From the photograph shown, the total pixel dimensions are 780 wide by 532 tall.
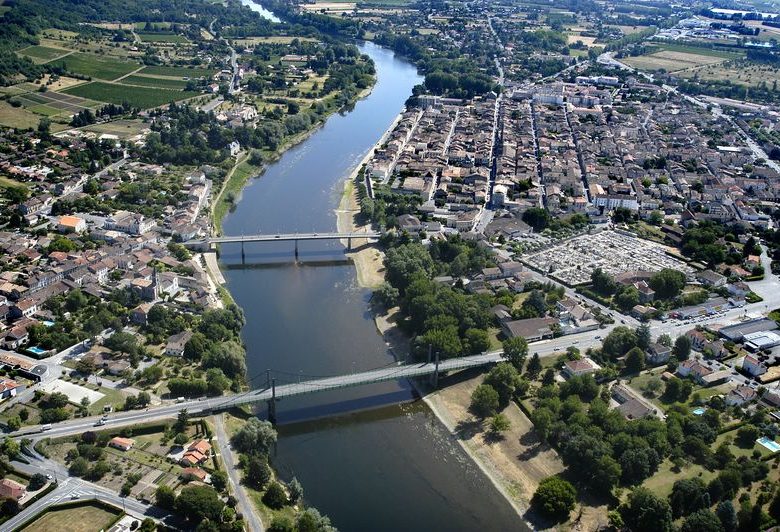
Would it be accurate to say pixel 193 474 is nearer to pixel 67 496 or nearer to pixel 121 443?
pixel 121 443

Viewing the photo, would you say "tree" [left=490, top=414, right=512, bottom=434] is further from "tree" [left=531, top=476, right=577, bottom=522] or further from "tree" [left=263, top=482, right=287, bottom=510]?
"tree" [left=263, top=482, right=287, bottom=510]

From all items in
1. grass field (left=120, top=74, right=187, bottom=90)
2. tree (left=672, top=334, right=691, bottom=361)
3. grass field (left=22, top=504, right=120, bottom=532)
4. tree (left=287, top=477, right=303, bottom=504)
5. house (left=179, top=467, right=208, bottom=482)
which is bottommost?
tree (left=287, top=477, right=303, bottom=504)

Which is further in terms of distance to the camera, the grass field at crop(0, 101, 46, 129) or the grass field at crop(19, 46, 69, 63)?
the grass field at crop(19, 46, 69, 63)

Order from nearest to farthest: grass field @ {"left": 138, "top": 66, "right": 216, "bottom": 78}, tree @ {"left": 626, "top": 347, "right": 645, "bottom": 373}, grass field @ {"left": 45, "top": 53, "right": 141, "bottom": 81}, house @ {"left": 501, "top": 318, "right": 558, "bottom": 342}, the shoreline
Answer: the shoreline
tree @ {"left": 626, "top": 347, "right": 645, "bottom": 373}
house @ {"left": 501, "top": 318, "right": 558, "bottom": 342}
grass field @ {"left": 45, "top": 53, "right": 141, "bottom": 81}
grass field @ {"left": 138, "top": 66, "right": 216, "bottom": 78}

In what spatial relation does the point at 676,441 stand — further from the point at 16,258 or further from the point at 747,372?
the point at 16,258

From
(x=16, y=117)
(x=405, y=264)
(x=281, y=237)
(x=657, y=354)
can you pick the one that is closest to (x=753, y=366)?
(x=657, y=354)

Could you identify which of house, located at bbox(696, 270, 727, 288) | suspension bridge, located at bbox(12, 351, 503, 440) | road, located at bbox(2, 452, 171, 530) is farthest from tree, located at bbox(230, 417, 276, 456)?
house, located at bbox(696, 270, 727, 288)

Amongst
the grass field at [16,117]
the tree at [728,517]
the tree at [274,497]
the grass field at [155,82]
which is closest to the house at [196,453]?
the tree at [274,497]

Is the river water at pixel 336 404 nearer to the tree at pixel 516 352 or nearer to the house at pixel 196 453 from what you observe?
the house at pixel 196 453
